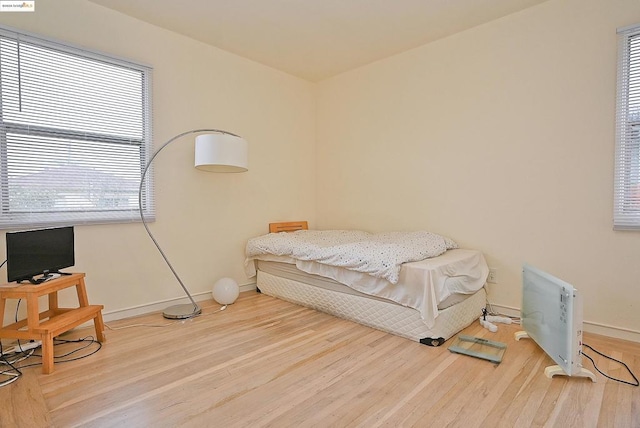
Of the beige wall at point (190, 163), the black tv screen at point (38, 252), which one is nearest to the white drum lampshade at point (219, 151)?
the beige wall at point (190, 163)

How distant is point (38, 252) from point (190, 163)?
1.51 meters

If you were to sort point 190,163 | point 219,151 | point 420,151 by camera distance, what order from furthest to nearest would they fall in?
point 420,151, point 190,163, point 219,151

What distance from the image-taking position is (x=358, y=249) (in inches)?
116

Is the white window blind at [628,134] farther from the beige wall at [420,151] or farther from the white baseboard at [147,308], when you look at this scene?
the white baseboard at [147,308]

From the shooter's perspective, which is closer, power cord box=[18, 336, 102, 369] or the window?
power cord box=[18, 336, 102, 369]

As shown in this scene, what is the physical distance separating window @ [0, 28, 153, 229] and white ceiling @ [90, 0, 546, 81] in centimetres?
61

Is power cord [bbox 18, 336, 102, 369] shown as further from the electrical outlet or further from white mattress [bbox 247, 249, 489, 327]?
the electrical outlet

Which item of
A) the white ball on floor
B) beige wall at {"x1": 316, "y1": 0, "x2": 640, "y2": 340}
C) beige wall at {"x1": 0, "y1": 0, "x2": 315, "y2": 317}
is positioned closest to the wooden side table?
beige wall at {"x1": 0, "y1": 0, "x2": 315, "y2": 317}

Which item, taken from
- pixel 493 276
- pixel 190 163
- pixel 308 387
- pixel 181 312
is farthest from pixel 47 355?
pixel 493 276

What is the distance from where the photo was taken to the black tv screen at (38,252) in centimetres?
221

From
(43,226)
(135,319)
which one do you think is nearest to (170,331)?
(135,319)

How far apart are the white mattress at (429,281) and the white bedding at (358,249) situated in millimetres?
85

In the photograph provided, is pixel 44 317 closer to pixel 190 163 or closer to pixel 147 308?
pixel 147 308

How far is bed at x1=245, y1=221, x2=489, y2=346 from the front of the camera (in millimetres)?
2531
